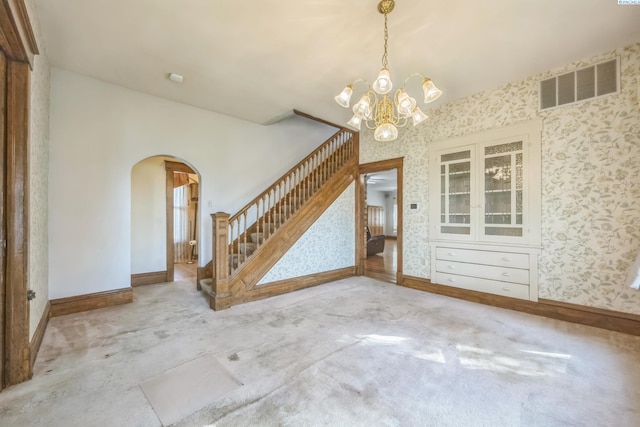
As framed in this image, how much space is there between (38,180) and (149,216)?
2.41m

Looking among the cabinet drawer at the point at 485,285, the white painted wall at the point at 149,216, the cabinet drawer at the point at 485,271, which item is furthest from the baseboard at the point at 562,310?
the white painted wall at the point at 149,216

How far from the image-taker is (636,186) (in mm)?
2787

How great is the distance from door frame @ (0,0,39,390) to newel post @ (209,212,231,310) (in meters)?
1.74

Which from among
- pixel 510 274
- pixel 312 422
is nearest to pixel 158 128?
pixel 312 422

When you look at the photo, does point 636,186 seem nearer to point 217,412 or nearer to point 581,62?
point 581,62

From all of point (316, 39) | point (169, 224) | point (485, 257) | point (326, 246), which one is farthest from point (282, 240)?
point (485, 257)

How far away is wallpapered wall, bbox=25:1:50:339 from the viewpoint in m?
2.28

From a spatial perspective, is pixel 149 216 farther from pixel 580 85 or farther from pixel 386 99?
pixel 580 85

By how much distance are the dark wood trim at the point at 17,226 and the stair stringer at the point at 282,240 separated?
1.98 metres

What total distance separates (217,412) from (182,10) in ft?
10.4

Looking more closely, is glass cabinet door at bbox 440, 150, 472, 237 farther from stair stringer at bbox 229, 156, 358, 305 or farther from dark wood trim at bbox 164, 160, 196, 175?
dark wood trim at bbox 164, 160, 196, 175

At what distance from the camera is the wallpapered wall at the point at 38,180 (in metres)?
2.28

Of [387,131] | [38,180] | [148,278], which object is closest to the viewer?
[387,131]

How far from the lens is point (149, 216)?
195 inches
